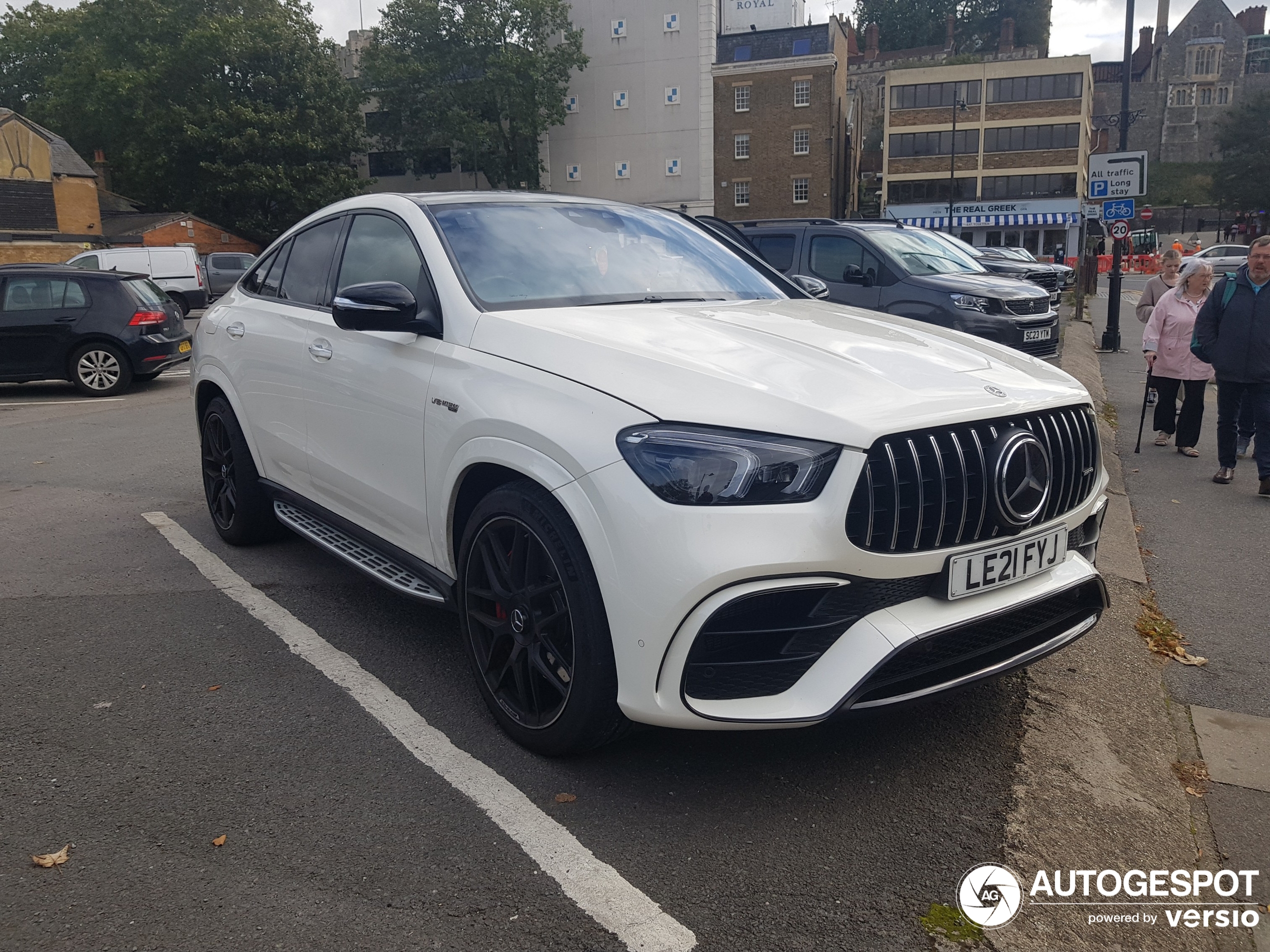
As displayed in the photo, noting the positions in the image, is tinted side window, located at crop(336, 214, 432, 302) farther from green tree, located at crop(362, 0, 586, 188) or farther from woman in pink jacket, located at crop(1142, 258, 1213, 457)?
green tree, located at crop(362, 0, 586, 188)

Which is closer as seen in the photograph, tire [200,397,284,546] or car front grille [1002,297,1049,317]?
tire [200,397,284,546]

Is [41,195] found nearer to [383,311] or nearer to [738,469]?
[383,311]

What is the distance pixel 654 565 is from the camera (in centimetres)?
259

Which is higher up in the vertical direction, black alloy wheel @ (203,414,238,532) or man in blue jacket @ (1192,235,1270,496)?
man in blue jacket @ (1192,235,1270,496)

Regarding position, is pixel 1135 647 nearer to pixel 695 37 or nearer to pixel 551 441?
pixel 551 441

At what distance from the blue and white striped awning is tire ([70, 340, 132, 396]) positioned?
184 feet

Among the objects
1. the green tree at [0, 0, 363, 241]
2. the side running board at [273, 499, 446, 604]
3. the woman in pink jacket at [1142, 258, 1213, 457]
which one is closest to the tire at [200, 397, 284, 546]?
the side running board at [273, 499, 446, 604]

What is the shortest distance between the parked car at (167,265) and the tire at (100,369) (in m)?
13.1

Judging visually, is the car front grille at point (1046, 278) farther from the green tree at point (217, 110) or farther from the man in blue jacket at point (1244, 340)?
the green tree at point (217, 110)

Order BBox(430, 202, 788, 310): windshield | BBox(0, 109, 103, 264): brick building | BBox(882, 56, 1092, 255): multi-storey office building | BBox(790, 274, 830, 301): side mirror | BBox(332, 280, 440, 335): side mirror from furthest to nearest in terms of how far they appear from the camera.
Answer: BBox(882, 56, 1092, 255): multi-storey office building
BBox(0, 109, 103, 264): brick building
BBox(790, 274, 830, 301): side mirror
BBox(430, 202, 788, 310): windshield
BBox(332, 280, 440, 335): side mirror

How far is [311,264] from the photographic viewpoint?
15.7 feet

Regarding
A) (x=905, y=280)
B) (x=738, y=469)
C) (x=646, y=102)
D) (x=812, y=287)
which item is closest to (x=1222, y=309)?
(x=905, y=280)

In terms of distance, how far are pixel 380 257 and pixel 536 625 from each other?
6.29 feet

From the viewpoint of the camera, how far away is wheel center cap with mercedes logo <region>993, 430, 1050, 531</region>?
2842 mm
